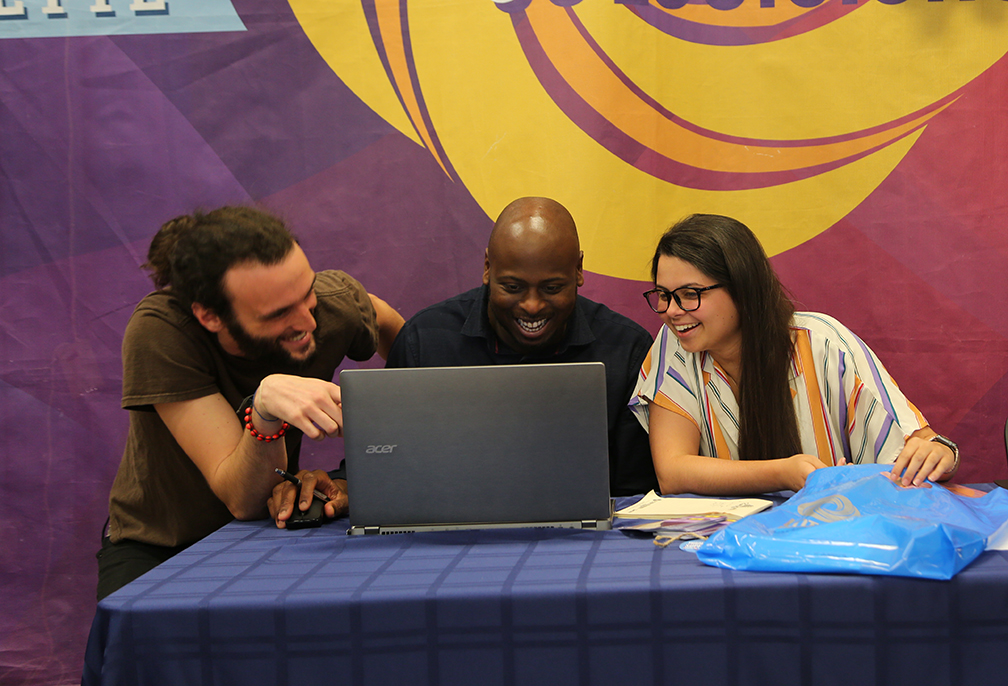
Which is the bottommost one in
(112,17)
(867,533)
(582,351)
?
(867,533)

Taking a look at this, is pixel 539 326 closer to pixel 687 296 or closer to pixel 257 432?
pixel 687 296

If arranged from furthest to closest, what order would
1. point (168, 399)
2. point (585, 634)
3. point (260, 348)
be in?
point (260, 348)
point (168, 399)
point (585, 634)

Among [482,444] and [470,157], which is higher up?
[470,157]

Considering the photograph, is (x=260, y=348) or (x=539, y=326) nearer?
(x=260, y=348)

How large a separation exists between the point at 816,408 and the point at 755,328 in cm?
24

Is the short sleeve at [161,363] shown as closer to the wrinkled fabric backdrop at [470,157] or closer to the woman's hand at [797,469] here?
the wrinkled fabric backdrop at [470,157]

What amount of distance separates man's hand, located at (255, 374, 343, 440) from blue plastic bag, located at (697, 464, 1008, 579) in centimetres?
67

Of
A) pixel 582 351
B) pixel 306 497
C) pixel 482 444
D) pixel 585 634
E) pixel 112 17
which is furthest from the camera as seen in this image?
pixel 112 17

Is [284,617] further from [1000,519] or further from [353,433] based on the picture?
[1000,519]

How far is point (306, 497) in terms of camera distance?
1435 mm

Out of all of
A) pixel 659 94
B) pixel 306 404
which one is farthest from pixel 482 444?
pixel 659 94

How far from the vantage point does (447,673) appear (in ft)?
3.25

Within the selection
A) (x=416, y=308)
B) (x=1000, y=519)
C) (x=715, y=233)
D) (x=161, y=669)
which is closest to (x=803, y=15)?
(x=715, y=233)

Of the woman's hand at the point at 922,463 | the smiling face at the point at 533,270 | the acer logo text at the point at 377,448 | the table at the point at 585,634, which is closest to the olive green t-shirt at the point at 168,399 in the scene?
the smiling face at the point at 533,270
